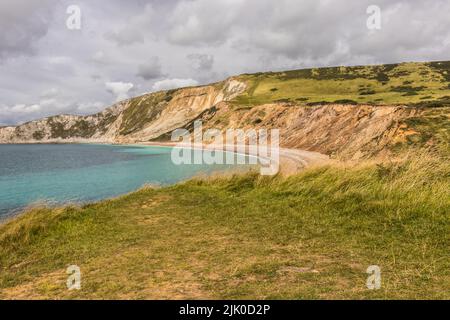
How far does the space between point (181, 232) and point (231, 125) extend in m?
82.8

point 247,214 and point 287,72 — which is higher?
point 287,72

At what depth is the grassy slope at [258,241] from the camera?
5895mm

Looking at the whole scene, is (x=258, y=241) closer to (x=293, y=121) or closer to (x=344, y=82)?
(x=293, y=121)

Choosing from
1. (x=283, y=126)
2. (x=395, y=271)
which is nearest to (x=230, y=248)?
(x=395, y=271)

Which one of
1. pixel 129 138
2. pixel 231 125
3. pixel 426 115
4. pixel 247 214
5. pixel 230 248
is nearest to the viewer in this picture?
pixel 230 248

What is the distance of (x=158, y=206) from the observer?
A: 42.1 feet

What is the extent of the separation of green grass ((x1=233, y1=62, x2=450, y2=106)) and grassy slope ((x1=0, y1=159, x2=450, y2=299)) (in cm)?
8167

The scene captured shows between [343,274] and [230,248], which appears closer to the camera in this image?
[343,274]

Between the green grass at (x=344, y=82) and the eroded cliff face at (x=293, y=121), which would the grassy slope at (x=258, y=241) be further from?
the green grass at (x=344, y=82)

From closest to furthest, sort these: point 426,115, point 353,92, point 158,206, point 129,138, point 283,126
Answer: point 158,206, point 426,115, point 283,126, point 353,92, point 129,138

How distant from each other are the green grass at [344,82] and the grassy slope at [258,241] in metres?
81.7

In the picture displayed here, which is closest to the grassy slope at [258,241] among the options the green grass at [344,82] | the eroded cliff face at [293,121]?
the eroded cliff face at [293,121]
